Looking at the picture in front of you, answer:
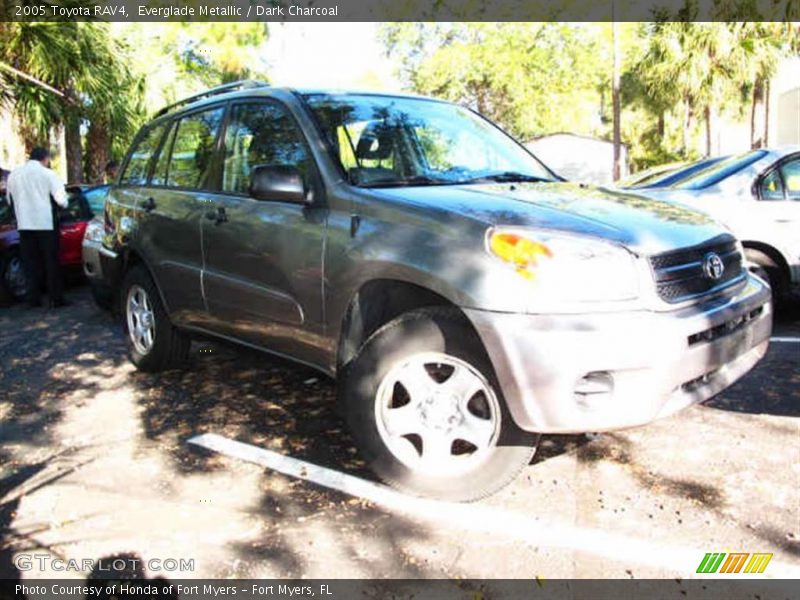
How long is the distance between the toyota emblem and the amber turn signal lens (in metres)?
0.77

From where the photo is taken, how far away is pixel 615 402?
9.02 feet

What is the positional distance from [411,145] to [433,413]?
1529 millimetres

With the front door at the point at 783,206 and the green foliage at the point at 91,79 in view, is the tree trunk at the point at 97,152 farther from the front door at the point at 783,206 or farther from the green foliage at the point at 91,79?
the front door at the point at 783,206

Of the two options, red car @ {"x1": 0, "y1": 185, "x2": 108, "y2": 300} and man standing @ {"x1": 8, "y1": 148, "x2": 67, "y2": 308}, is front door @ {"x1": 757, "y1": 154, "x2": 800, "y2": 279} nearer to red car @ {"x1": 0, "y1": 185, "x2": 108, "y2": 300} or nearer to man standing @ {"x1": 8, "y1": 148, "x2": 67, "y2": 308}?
red car @ {"x1": 0, "y1": 185, "x2": 108, "y2": 300}

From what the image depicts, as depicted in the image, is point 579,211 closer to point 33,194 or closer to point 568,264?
point 568,264

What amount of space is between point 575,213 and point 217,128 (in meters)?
2.32

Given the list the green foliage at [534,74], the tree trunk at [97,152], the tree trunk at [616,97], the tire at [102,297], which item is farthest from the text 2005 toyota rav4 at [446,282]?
the green foliage at [534,74]

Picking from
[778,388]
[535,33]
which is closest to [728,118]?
[535,33]

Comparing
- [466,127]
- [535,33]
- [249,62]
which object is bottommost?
[466,127]

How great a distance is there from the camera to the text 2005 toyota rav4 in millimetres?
2756

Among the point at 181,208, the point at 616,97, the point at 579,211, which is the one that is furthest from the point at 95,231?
the point at 616,97

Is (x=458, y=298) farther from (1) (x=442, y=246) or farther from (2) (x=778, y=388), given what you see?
(2) (x=778, y=388)

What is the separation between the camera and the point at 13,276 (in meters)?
8.72

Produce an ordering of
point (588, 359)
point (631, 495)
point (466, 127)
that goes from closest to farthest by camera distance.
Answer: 1. point (588, 359)
2. point (631, 495)
3. point (466, 127)
